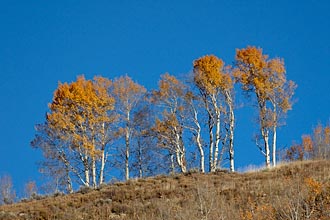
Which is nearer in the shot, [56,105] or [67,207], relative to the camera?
[67,207]

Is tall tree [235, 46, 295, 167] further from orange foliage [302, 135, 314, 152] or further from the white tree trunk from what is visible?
orange foliage [302, 135, 314, 152]

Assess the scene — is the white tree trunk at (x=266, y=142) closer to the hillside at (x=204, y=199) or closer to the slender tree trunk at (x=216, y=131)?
the slender tree trunk at (x=216, y=131)

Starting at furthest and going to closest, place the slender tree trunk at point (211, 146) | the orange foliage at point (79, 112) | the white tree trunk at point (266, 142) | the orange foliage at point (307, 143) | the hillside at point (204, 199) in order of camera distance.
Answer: the orange foliage at point (307, 143) → the orange foliage at point (79, 112) → the slender tree trunk at point (211, 146) → the white tree trunk at point (266, 142) → the hillside at point (204, 199)

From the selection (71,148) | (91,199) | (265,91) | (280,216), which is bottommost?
(280,216)

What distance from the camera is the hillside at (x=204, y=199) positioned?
17.9 meters

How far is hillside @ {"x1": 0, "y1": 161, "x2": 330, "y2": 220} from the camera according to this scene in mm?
17859

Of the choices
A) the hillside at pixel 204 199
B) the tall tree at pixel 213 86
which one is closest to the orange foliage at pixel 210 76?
the tall tree at pixel 213 86

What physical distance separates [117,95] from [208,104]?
6725 mm

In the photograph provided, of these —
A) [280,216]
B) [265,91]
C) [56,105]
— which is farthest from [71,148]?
[280,216]

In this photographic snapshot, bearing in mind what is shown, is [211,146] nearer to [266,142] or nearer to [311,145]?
[266,142]

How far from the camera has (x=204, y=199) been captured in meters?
21.1

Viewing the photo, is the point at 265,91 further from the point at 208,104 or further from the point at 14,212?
the point at 14,212

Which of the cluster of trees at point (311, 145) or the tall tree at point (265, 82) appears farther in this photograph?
the cluster of trees at point (311, 145)

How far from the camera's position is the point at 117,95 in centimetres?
4450
